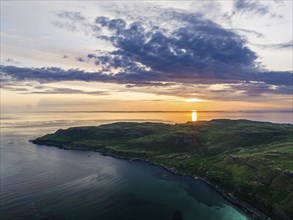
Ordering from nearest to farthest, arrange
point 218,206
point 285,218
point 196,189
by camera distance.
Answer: point 285,218
point 218,206
point 196,189

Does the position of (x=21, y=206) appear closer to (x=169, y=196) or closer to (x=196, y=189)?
(x=169, y=196)

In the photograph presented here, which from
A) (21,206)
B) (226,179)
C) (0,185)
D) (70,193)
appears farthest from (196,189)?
(0,185)

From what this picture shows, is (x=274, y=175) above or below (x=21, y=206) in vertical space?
above

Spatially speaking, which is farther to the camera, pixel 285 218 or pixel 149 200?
pixel 149 200

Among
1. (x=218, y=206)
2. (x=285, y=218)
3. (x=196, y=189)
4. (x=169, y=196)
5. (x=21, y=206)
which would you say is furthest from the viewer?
(x=196, y=189)

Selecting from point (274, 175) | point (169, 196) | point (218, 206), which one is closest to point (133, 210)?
point (169, 196)

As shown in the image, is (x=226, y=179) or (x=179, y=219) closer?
(x=179, y=219)

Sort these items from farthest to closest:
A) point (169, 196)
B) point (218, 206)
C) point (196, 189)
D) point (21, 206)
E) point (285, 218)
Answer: point (196, 189), point (169, 196), point (218, 206), point (21, 206), point (285, 218)

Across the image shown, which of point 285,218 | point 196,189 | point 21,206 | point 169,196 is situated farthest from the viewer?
point 196,189

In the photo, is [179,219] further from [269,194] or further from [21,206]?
[21,206]
